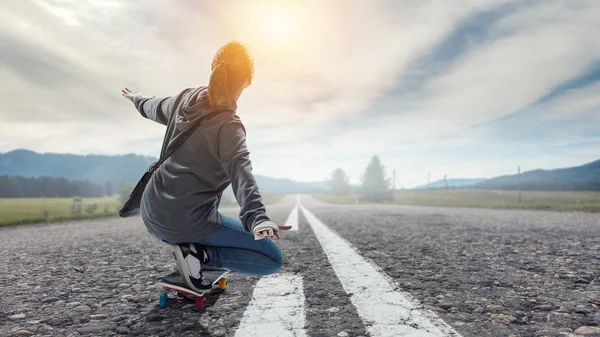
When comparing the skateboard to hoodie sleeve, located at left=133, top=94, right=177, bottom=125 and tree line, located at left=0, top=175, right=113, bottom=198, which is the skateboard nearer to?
hoodie sleeve, located at left=133, top=94, right=177, bottom=125

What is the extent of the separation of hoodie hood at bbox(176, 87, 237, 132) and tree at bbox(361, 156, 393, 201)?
6608 centimetres

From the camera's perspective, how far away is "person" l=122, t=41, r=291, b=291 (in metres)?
2.05

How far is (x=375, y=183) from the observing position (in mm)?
70750

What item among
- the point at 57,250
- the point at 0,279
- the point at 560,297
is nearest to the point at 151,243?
the point at 57,250

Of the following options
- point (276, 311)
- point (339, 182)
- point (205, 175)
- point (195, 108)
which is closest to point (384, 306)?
point (276, 311)

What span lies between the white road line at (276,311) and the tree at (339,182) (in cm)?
11093

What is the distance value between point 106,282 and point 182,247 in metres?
1.37

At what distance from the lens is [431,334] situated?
1.83 m

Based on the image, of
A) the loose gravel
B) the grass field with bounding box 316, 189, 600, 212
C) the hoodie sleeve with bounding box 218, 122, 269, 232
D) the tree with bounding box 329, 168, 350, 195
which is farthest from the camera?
the tree with bounding box 329, 168, 350, 195

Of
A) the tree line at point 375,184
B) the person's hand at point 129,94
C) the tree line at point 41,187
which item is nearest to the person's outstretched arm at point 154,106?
the person's hand at point 129,94

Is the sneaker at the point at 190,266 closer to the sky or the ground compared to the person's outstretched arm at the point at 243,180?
closer to the ground

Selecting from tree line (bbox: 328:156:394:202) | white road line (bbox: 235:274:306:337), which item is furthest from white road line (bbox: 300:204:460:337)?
tree line (bbox: 328:156:394:202)

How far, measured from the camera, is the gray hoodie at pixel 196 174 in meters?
2.07

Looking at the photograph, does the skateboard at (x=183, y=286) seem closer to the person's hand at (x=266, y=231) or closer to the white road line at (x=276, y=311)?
the white road line at (x=276, y=311)
